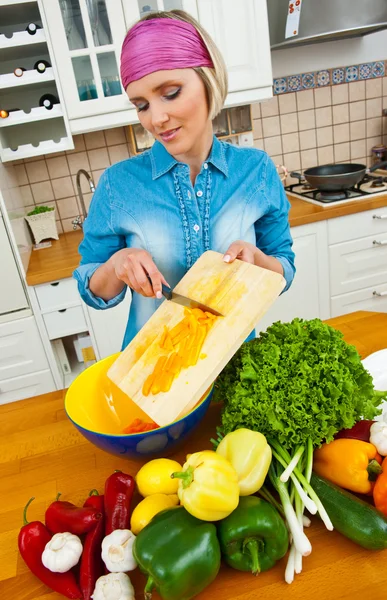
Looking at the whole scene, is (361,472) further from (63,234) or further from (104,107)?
(63,234)

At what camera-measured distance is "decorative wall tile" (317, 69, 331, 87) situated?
2.68 metres

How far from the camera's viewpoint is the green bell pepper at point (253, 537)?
596mm

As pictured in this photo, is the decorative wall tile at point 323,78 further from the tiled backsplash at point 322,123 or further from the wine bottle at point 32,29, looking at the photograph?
the wine bottle at point 32,29

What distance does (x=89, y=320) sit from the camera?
2.17 meters

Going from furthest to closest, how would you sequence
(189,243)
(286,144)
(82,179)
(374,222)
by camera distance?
(286,144), (82,179), (374,222), (189,243)

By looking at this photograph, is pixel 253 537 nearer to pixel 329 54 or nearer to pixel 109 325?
pixel 109 325

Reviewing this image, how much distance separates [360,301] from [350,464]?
6.46ft

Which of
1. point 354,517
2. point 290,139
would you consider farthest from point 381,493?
point 290,139

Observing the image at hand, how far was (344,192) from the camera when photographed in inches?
94.8

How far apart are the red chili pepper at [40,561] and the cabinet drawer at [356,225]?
6.52 feet

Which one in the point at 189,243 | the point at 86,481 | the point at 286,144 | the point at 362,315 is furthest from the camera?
the point at 286,144

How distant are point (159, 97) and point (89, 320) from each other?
4.60ft

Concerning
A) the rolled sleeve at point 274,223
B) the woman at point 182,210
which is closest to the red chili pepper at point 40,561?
the woman at point 182,210

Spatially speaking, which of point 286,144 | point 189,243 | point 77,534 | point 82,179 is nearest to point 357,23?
point 286,144
